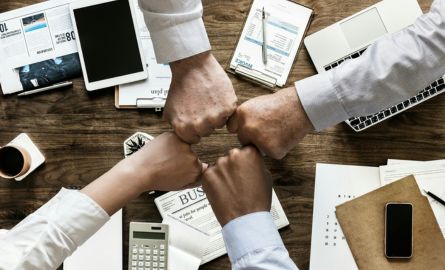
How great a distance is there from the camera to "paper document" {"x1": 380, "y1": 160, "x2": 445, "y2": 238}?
1335 mm

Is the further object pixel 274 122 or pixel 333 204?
pixel 333 204

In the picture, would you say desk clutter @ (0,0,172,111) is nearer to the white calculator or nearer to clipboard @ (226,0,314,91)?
clipboard @ (226,0,314,91)

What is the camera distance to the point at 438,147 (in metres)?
1.35

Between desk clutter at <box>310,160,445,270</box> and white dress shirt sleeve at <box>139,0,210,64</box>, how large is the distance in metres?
0.42

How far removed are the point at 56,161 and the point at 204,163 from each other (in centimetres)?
37

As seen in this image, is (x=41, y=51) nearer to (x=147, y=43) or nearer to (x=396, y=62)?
(x=147, y=43)

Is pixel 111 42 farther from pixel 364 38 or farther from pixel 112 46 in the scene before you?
pixel 364 38

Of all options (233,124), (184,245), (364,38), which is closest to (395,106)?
(364,38)

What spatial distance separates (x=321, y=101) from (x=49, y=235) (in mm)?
598

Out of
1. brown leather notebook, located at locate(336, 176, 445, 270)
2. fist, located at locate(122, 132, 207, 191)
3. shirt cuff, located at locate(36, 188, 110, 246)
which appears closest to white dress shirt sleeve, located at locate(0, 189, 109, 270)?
shirt cuff, located at locate(36, 188, 110, 246)

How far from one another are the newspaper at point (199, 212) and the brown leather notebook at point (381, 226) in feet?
0.50

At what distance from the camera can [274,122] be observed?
122 centimetres

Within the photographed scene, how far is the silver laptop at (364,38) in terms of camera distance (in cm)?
133

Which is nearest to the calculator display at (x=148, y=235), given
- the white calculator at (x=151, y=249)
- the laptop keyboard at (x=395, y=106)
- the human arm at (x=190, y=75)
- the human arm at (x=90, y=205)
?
the white calculator at (x=151, y=249)
